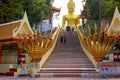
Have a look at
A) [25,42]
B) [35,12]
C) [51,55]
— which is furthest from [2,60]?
[35,12]

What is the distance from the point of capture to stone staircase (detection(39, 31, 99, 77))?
23.0 metres

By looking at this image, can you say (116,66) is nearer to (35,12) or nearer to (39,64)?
(39,64)

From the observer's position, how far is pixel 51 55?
29.6m

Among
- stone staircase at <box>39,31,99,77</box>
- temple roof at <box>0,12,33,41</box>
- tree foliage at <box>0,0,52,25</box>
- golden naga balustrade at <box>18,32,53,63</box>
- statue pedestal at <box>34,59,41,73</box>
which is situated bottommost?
stone staircase at <box>39,31,99,77</box>

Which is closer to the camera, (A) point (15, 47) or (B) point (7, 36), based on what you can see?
(B) point (7, 36)

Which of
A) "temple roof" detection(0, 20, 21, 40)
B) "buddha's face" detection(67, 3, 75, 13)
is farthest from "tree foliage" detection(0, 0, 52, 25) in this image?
"buddha's face" detection(67, 3, 75, 13)

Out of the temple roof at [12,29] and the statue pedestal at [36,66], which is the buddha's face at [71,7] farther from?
the statue pedestal at [36,66]

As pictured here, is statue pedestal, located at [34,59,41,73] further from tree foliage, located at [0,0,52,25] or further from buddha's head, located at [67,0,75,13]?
buddha's head, located at [67,0,75,13]

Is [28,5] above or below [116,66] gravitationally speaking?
above

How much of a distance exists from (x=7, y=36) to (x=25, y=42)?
2331 mm

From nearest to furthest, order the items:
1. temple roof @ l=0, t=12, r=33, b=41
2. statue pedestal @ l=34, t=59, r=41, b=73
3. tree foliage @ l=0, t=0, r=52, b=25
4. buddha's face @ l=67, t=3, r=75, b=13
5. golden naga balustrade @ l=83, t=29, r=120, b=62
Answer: golden naga balustrade @ l=83, t=29, r=120, b=62, statue pedestal @ l=34, t=59, r=41, b=73, temple roof @ l=0, t=12, r=33, b=41, tree foliage @ l=0, t=0, r=52, b=25, buddha's face @ l=67, t=3, r=75, b=13

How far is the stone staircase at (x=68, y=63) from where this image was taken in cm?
2300

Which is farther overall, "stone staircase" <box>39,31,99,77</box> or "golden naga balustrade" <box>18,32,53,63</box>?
"golden naga balustrade" <box>18,32,53,63</box>

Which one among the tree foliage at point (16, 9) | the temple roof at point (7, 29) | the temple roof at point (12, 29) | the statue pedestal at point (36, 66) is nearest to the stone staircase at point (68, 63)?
the statue pedestal at point (36, 66)
